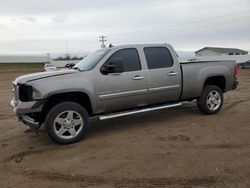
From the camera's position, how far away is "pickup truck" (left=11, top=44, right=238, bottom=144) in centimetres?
589

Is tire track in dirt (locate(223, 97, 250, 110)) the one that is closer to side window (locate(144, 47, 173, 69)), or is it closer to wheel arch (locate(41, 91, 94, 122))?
side window (locate(144, 47, 173, 69))

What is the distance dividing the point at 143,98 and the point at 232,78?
299 cm

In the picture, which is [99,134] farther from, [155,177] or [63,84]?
[155,177]

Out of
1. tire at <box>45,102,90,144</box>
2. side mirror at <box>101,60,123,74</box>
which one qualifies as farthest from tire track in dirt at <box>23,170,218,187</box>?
side mirror at <box>101,60,123,74</box>

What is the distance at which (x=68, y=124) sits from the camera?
6047mm

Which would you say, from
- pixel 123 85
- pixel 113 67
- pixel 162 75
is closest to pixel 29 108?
pixel 113 67

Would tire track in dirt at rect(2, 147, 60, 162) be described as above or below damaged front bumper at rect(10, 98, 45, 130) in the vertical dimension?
below

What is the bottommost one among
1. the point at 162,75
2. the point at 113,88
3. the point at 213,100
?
the point at 213,100

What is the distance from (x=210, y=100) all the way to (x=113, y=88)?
2960 millimetres

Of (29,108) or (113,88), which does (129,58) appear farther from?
(29,108)

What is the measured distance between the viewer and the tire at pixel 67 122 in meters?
5.87

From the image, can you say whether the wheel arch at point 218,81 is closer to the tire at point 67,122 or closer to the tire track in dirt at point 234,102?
the tire track in dirt at point 234,102

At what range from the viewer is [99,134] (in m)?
6.68

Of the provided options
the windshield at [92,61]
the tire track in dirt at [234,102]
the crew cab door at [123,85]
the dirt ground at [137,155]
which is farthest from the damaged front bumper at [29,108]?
the tire track in dirt at [234,102]
